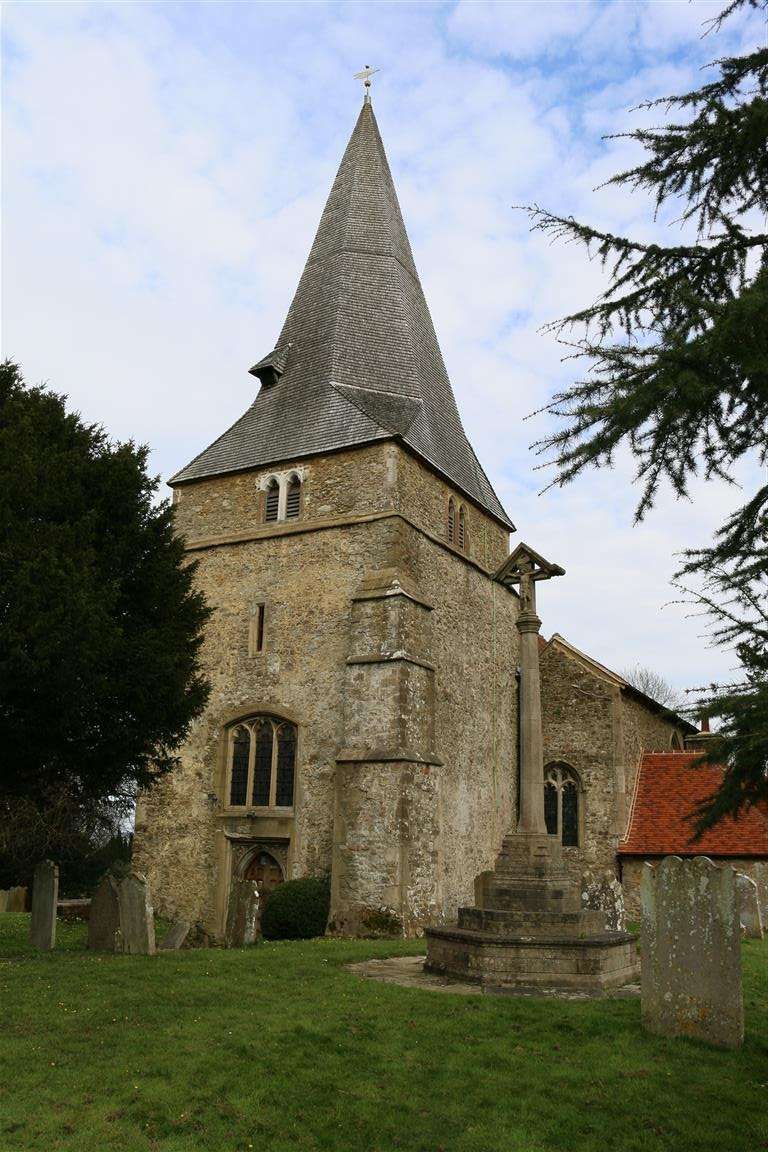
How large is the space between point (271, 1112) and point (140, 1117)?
0.85 m

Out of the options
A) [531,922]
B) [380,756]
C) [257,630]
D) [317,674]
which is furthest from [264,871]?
[531,922]

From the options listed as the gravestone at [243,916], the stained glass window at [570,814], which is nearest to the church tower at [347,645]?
the stained glass window at [570,814]

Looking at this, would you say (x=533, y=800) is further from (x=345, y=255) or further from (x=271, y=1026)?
(x=345, y=255)

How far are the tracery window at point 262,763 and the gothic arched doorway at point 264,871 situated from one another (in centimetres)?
103

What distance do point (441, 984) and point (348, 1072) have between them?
3.61 meters

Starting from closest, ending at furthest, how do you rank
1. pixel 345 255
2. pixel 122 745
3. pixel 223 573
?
1. pixel 122 745
2. pixel 223 573
3. pixel 345 255

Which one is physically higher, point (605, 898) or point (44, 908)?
point (605, 898)

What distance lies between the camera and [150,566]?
1170cm

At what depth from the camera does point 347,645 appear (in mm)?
18109

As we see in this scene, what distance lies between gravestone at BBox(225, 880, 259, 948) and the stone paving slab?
191 centimetres

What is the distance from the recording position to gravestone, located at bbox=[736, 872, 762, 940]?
15.2 m

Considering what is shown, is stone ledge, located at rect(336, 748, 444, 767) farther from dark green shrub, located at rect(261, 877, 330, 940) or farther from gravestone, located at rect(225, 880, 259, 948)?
gravestone, located at rect(225, 880, 259, 948)

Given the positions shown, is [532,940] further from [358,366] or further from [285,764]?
[358,366]

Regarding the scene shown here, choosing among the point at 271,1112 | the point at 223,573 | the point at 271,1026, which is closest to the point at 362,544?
the point at 223,573
